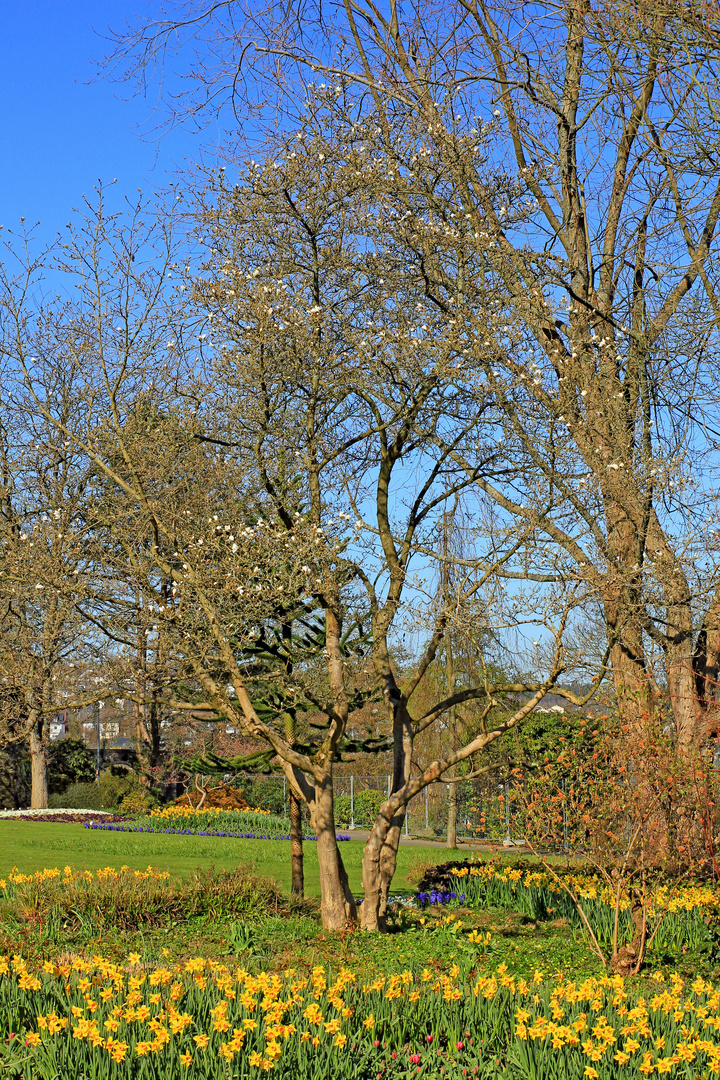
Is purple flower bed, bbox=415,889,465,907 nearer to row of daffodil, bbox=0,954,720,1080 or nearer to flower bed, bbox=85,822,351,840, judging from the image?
row of daffodil, bbox=0,954,720,1080

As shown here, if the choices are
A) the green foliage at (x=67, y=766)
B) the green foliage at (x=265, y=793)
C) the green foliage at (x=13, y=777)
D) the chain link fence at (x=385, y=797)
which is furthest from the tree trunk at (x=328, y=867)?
the green foliage at (x=13, y=777)

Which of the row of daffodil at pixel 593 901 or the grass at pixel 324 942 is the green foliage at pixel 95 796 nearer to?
the row of daffodil at pixel 593 901

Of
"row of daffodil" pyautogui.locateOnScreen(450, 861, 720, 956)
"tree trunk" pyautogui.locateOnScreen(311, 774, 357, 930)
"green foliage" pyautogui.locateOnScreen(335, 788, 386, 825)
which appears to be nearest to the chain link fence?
"green foliage" pyautogui.locateOnScreen(335, 788, 386, 825)

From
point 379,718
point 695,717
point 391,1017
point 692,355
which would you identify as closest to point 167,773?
point 379,718

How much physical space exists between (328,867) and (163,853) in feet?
22.9

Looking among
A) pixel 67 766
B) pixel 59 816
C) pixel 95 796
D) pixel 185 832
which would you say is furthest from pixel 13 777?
pixel 185 832

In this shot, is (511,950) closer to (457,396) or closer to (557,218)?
(457,396)

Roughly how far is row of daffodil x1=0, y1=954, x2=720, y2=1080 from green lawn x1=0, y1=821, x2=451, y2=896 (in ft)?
22.7

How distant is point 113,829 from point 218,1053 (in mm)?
15649

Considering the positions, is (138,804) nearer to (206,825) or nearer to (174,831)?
(206,825)

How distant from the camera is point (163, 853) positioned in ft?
46.5

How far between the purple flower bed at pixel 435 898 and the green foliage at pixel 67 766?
19.0 m

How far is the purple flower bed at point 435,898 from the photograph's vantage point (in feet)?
32.1

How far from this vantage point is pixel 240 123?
909 cm
